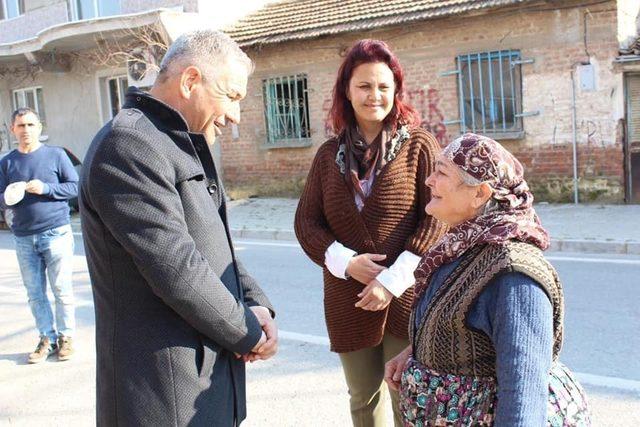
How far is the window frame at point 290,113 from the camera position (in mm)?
14539

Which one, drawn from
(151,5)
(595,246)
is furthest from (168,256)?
(151,5)

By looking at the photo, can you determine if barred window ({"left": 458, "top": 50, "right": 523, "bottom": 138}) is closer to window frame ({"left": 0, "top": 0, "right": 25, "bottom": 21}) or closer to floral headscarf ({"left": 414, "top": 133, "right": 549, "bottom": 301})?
floral headscarf ({"left": 414, "top": 133, "right": 549, "bottom": 301})

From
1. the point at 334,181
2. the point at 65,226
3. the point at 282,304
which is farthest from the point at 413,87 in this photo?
the point at 334,181

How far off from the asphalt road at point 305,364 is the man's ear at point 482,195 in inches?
94.2

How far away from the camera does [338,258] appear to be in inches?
107

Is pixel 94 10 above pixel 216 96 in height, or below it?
above

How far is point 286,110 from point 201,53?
12947mm

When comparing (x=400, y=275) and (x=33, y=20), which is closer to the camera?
(x=400, y=275)

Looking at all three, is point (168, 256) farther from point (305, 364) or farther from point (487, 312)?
point (305, 364)

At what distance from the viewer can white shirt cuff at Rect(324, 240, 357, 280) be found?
2.72m

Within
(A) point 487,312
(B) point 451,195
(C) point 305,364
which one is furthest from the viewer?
(C) point 305,364

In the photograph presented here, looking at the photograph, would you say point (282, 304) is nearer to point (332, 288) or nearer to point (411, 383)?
point (332, 288)

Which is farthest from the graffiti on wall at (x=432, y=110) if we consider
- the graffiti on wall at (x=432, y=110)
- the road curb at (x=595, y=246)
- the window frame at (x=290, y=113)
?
the road curb at (x=595, y=246)

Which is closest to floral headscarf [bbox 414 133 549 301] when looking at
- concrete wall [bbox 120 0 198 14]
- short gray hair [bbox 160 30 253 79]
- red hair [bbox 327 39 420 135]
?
short gray hair [bbox 160 30 253 79]
